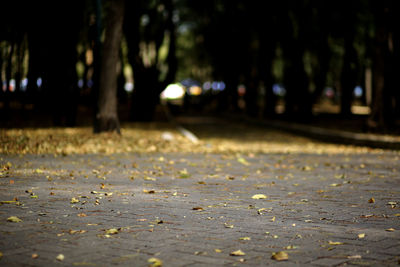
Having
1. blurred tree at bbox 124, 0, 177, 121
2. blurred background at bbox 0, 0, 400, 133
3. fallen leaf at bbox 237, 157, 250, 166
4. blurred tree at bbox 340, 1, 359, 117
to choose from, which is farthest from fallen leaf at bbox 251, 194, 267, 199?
blurred tree at bbox 340, 1, 359, 117

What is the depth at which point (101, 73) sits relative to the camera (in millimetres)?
20531

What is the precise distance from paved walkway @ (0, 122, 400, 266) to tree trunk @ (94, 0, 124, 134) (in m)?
7.19

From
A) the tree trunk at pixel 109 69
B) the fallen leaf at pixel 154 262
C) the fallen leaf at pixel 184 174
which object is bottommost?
the fallen leaf at pixel 154 262

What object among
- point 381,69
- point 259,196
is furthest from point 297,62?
point 259,196

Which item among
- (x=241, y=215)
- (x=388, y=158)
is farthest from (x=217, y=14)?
(x=241, y=215)

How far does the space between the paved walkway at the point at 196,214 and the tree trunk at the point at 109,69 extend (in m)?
7.19

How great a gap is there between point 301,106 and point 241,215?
87.7 feet

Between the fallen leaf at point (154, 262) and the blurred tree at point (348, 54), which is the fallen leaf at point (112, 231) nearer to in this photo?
the fallen leaf at point (154, 262)

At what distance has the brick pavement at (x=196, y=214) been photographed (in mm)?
5516

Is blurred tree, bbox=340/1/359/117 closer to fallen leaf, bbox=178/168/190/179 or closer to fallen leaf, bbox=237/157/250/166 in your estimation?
fallen leaf, bbox=237/157/250/166

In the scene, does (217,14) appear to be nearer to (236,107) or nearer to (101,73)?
(236,107)

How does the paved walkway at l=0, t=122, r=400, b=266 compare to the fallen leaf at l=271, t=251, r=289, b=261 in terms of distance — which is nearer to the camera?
the fallen leaf at l=271, t=251, r=289, b=261

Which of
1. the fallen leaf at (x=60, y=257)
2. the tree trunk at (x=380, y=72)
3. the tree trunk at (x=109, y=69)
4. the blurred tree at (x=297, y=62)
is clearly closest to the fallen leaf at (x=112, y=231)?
the fallen leaf at (x=60, y=257)

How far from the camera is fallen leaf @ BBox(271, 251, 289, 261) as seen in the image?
17.6 ft
